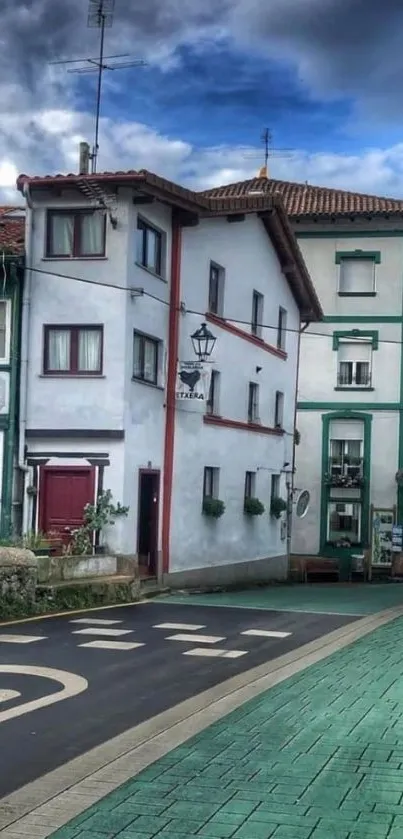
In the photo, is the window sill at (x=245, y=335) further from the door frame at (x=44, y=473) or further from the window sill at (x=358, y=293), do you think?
the window sill at (x=358, y=293)

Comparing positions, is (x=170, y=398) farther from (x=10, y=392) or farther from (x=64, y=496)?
(x=10, y=392)

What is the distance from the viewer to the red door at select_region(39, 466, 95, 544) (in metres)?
21.5

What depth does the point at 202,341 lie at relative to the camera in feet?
77.6

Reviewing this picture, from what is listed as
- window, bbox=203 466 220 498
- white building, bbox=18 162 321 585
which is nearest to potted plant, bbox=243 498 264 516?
white building, bbox=18 162 321 585

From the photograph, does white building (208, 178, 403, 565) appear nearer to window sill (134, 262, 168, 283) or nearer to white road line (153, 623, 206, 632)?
window sill (134, 262, 168, 283)

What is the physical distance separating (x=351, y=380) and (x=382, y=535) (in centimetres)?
586

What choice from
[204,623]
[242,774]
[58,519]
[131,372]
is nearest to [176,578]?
[58,519]

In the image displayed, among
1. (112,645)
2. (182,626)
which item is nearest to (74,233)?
(182,626)

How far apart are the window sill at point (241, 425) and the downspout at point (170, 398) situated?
204 cm

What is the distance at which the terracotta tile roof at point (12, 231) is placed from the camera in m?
21.6

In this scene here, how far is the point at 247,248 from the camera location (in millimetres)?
27859

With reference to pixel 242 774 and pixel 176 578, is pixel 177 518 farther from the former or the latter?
pixel 242 774

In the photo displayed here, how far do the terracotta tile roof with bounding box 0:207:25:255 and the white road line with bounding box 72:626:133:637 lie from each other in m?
9.64

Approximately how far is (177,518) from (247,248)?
7.98 m
